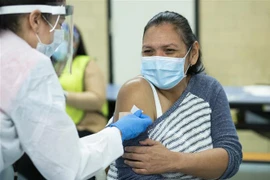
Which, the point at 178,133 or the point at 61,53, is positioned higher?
the point at 61,53

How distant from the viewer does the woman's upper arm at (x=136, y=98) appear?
1.71 meters

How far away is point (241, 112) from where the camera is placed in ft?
12.6

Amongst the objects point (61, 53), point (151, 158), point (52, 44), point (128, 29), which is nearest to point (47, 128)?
point (52, 44)

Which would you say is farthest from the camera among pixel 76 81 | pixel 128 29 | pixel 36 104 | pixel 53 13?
pixel 128 29

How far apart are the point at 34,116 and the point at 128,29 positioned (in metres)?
4.07

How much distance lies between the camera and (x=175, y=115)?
5.65ft

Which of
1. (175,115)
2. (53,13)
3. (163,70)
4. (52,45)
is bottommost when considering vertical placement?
(175,115)

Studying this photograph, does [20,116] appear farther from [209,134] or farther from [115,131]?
[209,134]

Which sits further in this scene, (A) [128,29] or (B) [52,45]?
(A) [128,29]

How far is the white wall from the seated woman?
3499 mm

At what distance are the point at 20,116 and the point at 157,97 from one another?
1.81 feet

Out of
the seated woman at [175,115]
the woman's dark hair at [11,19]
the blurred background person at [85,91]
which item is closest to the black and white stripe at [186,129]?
the seated woman at [175,115]

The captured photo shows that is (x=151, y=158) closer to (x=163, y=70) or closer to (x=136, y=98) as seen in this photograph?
(x=136, y=98)

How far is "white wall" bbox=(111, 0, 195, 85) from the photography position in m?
5.35
